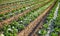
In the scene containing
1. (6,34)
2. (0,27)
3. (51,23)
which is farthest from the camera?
(51,23)

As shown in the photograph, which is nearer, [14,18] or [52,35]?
[52,35]

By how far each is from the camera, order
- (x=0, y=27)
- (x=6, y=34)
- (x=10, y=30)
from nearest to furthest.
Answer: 1. (x=6, y=34)
2. (x=10, y=30)
3. (x=0, y=27)

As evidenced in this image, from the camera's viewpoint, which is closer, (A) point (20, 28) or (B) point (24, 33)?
(B) point (24, 33)

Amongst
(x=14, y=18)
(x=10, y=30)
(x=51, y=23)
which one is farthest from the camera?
(x=14, y=18)

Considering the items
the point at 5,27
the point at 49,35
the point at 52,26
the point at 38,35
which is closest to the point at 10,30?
the point at 5,27

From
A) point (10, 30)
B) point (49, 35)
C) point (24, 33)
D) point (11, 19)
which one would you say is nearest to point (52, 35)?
point (49, 35)

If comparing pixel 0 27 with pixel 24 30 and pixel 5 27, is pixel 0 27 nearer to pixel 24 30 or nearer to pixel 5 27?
pixel 5 27

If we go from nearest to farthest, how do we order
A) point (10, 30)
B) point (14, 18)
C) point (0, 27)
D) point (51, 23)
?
point (10, 30) < point (0, 27) < point (51, 23) < point (14, 18)

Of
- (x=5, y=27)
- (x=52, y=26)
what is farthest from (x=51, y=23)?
(x=5, y=27)

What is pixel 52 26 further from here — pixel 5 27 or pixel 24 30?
pixel 5 27
